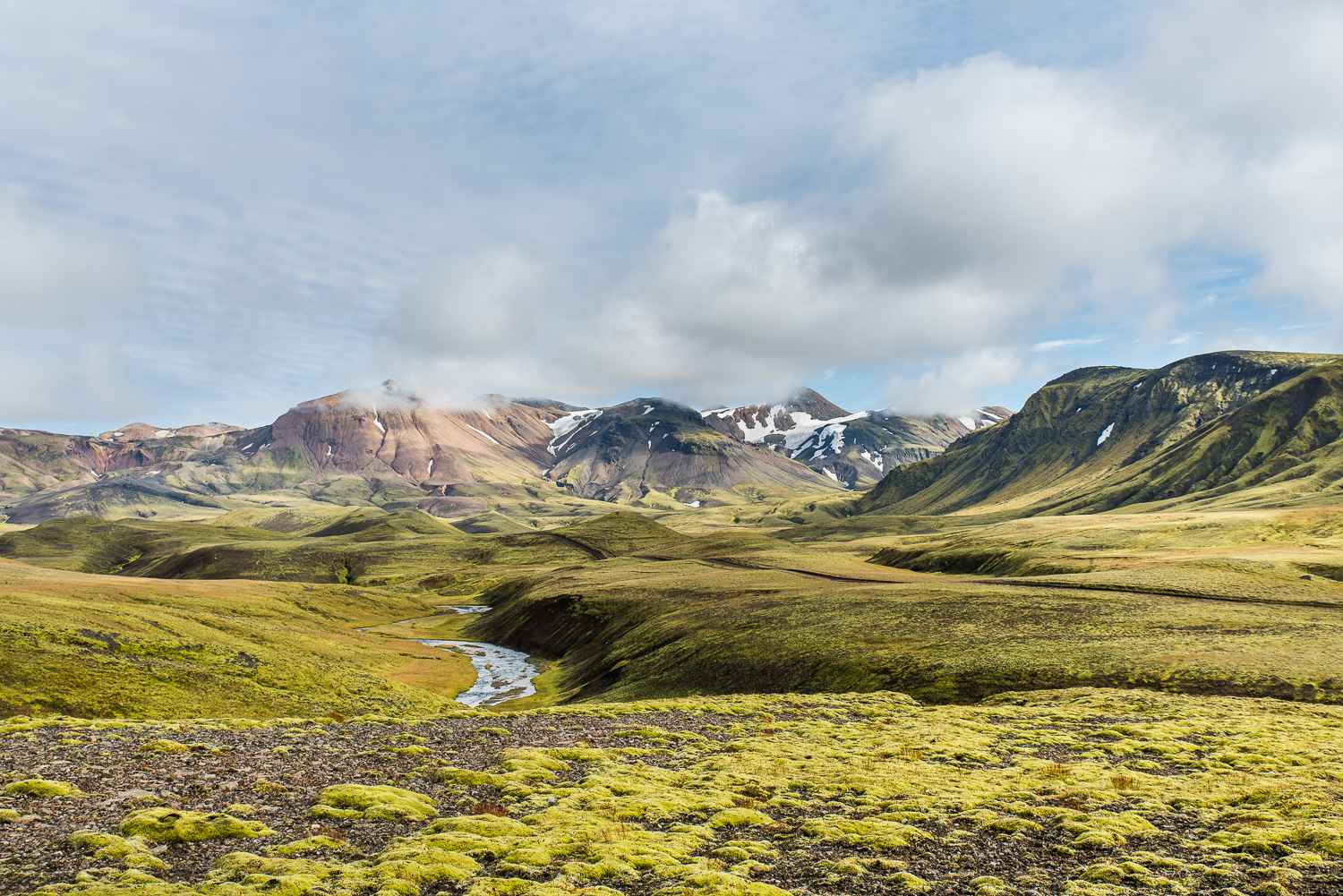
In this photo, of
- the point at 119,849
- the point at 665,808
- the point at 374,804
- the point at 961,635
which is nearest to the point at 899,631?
the point at 961,635

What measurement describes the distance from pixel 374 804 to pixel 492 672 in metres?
92.4

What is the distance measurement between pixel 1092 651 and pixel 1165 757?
37590 mm

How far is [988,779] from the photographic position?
105 ft

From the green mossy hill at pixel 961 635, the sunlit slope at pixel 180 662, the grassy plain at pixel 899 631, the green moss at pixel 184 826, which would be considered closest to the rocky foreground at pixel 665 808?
the green moss at pixel 184 826

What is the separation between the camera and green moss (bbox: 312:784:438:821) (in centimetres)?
2595

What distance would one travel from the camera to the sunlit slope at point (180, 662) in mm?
58625

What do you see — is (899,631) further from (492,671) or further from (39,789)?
(39,789)

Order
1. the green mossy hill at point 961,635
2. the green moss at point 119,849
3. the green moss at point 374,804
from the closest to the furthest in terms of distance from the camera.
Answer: the green moss at point 119,849 → the green moss at point 374,804 → the green mossy hill at point 961,635

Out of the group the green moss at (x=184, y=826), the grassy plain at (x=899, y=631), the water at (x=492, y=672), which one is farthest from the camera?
the water at (x=492, y=672)

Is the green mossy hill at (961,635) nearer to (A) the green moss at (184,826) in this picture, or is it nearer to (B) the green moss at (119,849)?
(A) the green moss at (184,826)

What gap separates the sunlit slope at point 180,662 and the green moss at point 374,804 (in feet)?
135

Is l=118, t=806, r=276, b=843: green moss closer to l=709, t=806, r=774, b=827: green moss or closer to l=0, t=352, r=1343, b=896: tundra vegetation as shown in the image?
l=0, t=352, r=1343, b=896: tundra vegetation

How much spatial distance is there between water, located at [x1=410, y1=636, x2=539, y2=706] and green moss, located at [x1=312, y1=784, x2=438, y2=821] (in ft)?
212

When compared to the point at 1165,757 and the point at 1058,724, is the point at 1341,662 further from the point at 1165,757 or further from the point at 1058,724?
the point at 1165,757
